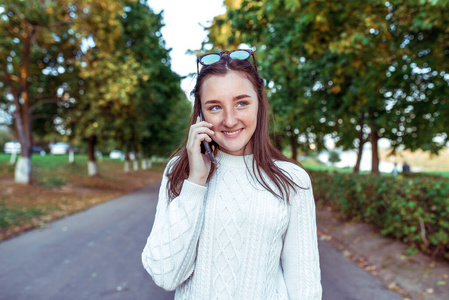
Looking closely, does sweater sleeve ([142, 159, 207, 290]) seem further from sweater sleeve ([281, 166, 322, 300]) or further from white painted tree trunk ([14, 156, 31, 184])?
white painted tree trunk ([14, 156, 31, 184])

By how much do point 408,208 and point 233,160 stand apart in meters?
5.00

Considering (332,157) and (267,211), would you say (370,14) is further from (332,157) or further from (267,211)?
(332,157)

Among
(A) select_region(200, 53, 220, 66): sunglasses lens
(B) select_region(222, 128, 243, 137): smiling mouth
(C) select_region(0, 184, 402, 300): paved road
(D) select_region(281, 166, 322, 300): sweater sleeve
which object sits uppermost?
(A) select_region(200, 53, 220, 66): sunglasses lens

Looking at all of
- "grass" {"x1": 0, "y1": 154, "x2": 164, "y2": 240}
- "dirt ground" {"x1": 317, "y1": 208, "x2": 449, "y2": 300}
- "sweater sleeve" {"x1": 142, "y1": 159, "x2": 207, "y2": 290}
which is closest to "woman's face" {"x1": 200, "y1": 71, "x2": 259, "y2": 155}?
"sweater sleeve" {"x1": 142, "y1": 159, "x2": 207, "y2": 290}

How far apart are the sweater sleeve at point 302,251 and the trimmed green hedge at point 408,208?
2.27 meters

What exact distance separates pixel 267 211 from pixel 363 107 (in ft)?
24.9

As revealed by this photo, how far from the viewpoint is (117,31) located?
42.0ft

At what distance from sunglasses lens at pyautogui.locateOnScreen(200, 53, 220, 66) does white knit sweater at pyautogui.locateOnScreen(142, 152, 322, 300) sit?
563 mm

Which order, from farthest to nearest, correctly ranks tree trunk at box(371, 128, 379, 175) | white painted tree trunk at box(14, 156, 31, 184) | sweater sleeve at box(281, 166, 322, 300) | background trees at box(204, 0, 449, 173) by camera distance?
white painted tree trunk at box(14, 156, 31, 184) < tree trunk at box(371, 128, 379, 175) < background trees at box(204, 0, 449, 173) < sweater sleeve at box(281, 166, 322, 300)

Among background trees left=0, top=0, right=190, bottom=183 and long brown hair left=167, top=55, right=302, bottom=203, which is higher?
background trees left=0, top=0, right=190, bottom=183

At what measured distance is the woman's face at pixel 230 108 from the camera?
149cm

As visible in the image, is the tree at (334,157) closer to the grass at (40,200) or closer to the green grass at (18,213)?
the grass at (40,200)

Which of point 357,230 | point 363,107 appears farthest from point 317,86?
point 357,230

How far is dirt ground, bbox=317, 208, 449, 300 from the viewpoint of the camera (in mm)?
4344
